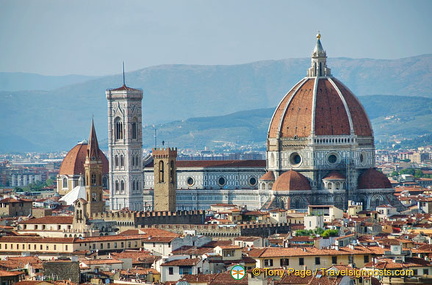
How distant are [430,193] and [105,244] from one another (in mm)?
67361

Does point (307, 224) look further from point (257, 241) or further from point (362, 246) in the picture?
point (362, 246)

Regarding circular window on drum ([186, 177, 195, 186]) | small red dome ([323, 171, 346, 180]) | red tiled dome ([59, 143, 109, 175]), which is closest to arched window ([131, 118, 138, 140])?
circular window on drum ([186, 177, 195, 186])

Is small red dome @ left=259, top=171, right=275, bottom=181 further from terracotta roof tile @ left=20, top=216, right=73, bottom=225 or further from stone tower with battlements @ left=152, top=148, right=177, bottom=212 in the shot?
terracotta roof tile @ left=20, top=216, right=73, bottom=225

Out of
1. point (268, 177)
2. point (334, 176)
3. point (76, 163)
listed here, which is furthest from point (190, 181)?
point (76, 163)

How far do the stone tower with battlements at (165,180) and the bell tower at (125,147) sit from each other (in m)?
12.7

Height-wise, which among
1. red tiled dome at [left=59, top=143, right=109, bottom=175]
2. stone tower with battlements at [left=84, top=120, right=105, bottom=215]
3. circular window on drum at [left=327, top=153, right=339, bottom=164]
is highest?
red tiled dome at [left=59, top=143, right=109, bottom=175]

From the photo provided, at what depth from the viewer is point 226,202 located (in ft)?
464

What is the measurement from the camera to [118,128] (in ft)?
472

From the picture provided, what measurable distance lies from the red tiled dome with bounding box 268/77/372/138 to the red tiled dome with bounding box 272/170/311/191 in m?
4.48

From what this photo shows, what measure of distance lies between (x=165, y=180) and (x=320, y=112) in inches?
658

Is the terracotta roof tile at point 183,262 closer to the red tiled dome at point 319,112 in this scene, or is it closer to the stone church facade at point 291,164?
the stone church facade at point 291,164

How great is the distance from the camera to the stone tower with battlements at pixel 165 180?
12594 cm

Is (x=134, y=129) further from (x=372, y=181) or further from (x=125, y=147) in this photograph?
(x=372, y=181)

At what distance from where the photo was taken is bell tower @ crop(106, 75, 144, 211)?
467 ft
